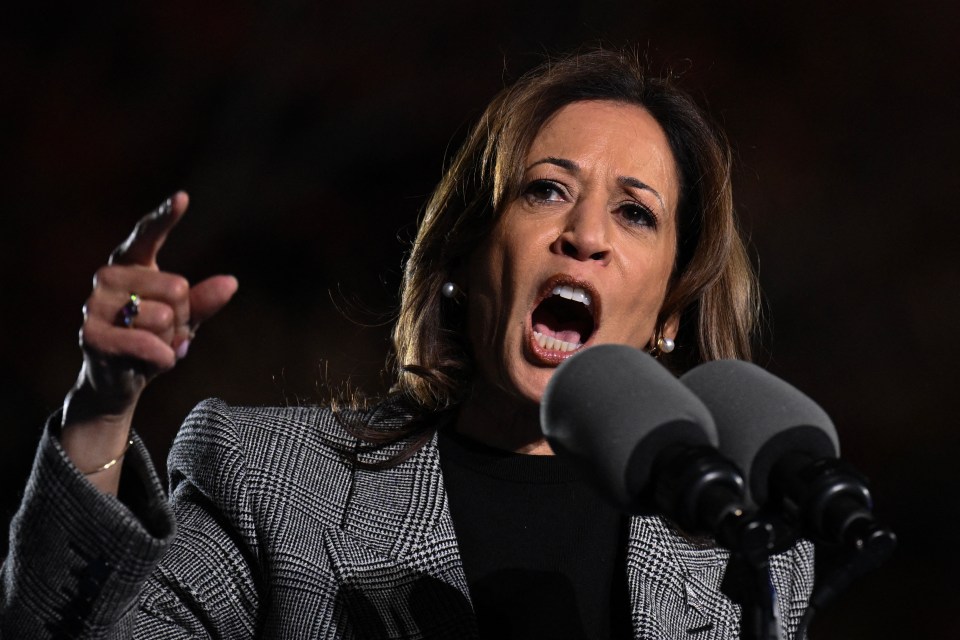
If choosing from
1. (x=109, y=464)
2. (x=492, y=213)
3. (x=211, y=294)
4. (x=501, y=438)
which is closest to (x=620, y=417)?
(x=211, y=294)

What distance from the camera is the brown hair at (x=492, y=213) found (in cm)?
193

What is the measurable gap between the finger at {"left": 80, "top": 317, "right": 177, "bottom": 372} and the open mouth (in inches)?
29.8

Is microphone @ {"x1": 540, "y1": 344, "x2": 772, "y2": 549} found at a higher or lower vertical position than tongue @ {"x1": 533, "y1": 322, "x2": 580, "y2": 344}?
lower

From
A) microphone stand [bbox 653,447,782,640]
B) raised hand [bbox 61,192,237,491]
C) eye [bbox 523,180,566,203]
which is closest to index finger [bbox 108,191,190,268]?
raised hand [bbox 61,192,237,491]

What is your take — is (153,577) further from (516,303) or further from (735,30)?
(735,30)

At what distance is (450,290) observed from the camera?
6.36 ft

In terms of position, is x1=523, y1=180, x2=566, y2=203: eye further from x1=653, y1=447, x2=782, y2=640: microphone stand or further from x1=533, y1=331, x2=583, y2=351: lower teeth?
x1=653, y1=447, x2=782, y2=640: microphone stand

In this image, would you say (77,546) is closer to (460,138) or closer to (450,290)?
(450,290)

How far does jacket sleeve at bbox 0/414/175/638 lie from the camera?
46.7 inches

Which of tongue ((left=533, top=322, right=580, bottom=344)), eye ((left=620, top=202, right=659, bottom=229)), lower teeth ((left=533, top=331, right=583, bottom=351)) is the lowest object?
lower teeth ((left=533, top=331, right=583, bottom=351))

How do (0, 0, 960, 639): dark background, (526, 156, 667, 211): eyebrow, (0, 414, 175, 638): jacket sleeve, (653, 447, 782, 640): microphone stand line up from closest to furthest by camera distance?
(653, 447, 782, 640): microphone stand, (0, 414, 175, 638): jacket sleeve, (526, 156, 667, 211): eyebrow, (0, 0, 960, 639): dark background

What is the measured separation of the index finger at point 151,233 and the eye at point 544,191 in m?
0.84

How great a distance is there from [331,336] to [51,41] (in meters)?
0.86

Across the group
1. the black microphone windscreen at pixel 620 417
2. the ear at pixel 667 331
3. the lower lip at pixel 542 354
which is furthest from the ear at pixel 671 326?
the black microphone windscreen at pixel 620 417
